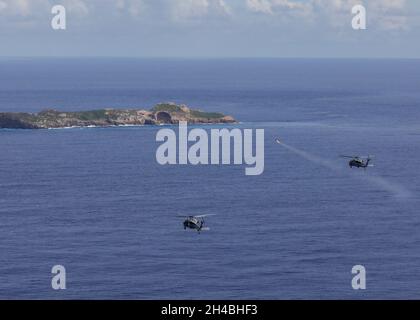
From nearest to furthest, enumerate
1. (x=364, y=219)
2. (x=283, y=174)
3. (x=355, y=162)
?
(x=355, y=162) < (x=364, y=219) < (x=283, y=174)

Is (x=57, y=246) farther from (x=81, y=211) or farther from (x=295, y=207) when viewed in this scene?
(x=295, y=207)

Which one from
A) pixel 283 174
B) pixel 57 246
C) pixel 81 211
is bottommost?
pixel 57 246

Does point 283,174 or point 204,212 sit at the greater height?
point 283,174

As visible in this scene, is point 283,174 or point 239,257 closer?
point 239,257
